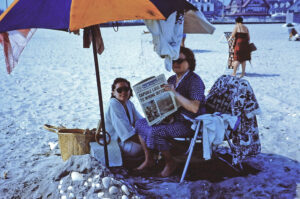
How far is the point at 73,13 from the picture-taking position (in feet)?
8.66

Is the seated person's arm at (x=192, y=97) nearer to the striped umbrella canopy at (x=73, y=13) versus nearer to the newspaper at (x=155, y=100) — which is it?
the newspaper at (x=155, y=100)

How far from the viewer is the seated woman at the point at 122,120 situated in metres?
3.89

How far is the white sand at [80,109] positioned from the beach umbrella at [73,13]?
5.03 ft

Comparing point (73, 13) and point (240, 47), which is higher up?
point (73, 13)

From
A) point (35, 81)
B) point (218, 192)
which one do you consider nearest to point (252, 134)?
point (218, 192)

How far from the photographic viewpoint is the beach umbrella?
8.59ft

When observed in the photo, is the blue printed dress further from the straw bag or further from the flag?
the flag

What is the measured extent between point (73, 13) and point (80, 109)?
4.06 meters

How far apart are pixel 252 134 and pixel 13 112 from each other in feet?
14.9

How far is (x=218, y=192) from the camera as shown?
129 inches

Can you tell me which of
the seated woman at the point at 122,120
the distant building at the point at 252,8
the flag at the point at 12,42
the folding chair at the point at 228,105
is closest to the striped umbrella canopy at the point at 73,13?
the flag at the point at 12,42

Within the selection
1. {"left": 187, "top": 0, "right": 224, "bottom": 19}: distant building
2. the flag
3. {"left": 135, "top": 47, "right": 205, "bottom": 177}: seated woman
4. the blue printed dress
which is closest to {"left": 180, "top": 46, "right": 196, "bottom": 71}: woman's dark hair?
{"left": 135, "top": 47, "right": 205, "bottom": 177}: seated woman

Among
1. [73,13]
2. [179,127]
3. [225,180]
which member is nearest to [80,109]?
[179,127]

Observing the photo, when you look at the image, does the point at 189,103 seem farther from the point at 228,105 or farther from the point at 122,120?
the point at 122,120
